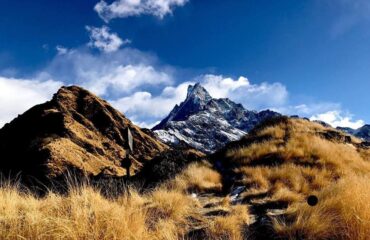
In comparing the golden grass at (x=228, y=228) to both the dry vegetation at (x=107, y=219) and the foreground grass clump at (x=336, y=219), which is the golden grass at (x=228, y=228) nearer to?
the dry vegetation at (x=107, y=219)

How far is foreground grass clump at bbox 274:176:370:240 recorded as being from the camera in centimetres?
580

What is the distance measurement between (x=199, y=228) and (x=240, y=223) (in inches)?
33.2

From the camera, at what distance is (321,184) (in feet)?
40.1

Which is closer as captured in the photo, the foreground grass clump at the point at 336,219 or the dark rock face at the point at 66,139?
the foreground grass clump at the point at 336,219

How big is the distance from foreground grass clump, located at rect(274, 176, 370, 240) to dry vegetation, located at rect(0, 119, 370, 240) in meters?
0.02

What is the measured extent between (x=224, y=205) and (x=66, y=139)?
1205 inches

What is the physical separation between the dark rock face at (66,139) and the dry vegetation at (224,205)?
1433 centimetres

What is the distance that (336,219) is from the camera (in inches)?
255

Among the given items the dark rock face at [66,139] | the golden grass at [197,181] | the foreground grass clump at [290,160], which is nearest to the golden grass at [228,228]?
the foreground grass clump at [290,160]

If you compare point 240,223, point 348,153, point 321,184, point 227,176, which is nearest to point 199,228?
point 240,223

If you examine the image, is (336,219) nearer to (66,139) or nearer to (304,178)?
(304,178)

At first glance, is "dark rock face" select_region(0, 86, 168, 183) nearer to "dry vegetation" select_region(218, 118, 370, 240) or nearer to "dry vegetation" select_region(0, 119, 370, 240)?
"dry vegetation" select_region(218, 118, 370, 240)

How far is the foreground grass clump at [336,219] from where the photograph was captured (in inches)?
229

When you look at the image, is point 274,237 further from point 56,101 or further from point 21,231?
point 56,101
